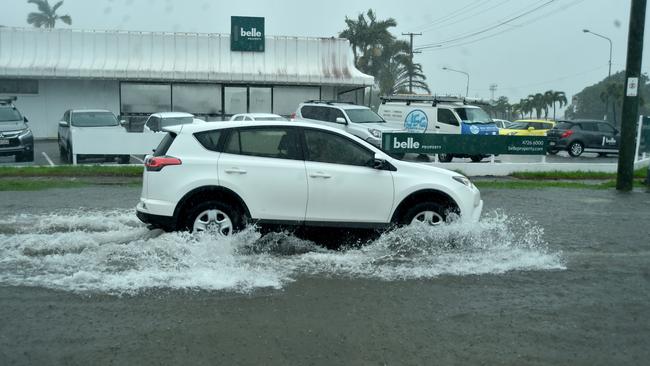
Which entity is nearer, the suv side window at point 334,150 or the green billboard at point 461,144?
the suv side window at point 334,150

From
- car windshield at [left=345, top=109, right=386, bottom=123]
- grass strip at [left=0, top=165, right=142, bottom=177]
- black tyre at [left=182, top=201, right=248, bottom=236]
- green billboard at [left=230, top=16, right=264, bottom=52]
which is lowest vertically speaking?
grass strip at [left=0, top=165, right=142, bottom=177]

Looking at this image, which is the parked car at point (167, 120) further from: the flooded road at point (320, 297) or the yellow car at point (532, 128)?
the yellow car at point (532, 128)

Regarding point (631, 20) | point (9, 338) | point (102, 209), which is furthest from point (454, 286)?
point (631, 20)

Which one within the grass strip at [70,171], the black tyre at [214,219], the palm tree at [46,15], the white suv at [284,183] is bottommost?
the grass strip at [70,171]

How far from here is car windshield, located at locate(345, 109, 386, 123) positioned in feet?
78.1

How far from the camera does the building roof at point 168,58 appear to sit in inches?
1302

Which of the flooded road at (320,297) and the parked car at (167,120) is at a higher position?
the parked car at (167,120)

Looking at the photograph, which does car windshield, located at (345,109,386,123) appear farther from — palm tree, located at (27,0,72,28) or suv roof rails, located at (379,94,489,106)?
palm tree, located at (27,0,72,28)

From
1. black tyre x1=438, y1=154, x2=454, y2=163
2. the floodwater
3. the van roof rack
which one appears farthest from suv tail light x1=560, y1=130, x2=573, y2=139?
the floodwater

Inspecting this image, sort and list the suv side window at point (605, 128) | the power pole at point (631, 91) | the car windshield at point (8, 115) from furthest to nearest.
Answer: the suv side window at point (605, 128)
the car windshield at point (8, 115)
the power pole at point (631, 91)

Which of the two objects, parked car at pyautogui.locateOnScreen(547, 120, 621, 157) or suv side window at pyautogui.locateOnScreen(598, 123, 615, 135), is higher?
suv side window at pyautogui.locateOnScreen(598, 123, 615, 135)

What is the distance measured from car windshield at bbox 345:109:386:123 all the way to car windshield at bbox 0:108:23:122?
10467mm

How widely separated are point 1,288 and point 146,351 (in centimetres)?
241

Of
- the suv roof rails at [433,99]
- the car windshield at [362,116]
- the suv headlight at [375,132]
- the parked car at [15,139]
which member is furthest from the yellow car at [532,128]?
the parked car at [15,139]
